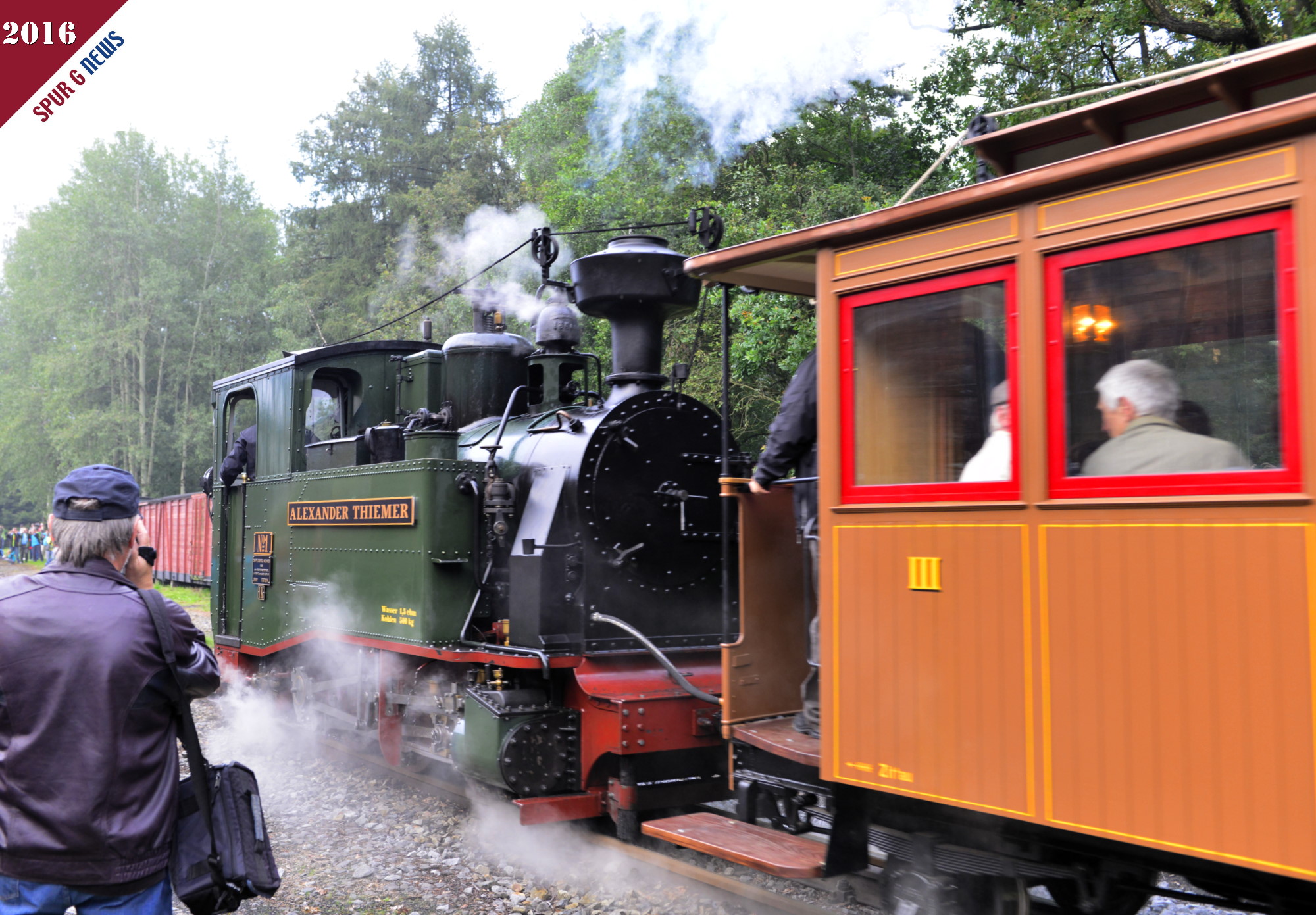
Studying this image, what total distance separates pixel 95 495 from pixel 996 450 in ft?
8.04

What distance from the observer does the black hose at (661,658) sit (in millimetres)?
5328

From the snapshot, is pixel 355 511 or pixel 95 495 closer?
pixel 95 495

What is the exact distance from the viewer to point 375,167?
34844 mm

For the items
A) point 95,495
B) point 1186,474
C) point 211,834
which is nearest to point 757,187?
point 1186,474

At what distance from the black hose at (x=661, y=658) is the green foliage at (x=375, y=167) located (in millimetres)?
26994

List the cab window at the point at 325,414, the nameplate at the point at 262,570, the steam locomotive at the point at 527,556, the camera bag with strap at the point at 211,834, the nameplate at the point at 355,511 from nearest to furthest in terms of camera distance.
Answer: the camera bag with strap at the point at 211,834, the steam locomotive at the point at 527,556, the nameplate at the point at 355,511, the cab window at the point at 325,414, the nameplate at the point at 262,570

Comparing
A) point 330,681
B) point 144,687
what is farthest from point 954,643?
point 330,681

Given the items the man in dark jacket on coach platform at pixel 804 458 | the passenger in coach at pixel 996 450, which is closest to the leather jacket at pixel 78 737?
the passenger in coach at pixel 996 450

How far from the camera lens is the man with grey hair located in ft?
8.82

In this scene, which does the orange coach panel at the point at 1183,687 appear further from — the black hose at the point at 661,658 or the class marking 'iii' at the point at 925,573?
the black hose at the point at 661,658

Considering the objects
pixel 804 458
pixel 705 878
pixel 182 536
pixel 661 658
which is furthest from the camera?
pixel 182 536

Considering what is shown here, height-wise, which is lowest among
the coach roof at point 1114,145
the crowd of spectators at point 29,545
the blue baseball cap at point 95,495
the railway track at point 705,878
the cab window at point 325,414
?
the railway track at point 705,878

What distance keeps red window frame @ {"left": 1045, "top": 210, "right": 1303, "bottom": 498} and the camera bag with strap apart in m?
2.28

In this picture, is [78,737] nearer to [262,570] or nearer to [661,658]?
[661,658]
